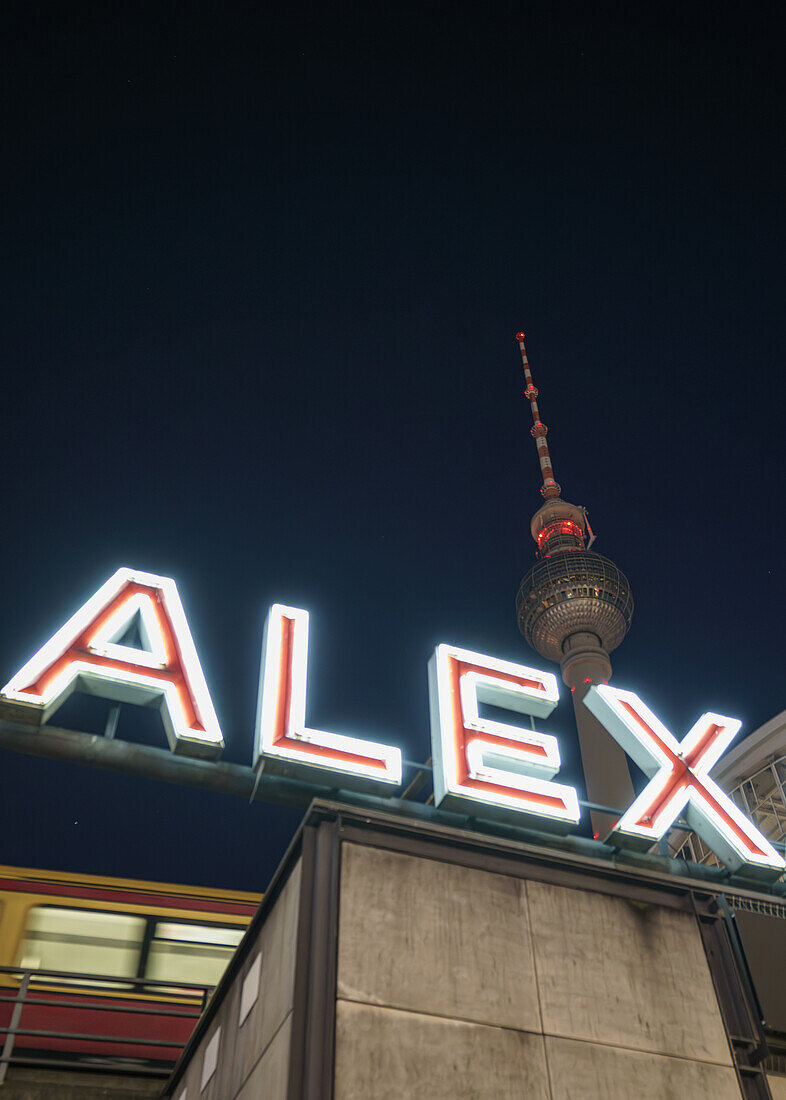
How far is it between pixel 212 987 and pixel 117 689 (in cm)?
481

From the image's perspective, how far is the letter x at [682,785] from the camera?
1341 cm

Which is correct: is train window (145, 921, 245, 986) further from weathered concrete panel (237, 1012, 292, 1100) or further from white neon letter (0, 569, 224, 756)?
weathered concrete panel (237, 1012, 292, 1100)

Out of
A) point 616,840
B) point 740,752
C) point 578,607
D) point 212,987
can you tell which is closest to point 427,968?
point 616,840

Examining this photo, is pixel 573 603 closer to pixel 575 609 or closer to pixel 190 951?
pixel 575 609

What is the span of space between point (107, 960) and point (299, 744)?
4.71 meters

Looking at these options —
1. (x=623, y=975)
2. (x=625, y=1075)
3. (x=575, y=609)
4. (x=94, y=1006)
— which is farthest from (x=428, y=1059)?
(x=575, y=609)

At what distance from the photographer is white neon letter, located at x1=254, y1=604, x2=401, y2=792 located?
12.3 m

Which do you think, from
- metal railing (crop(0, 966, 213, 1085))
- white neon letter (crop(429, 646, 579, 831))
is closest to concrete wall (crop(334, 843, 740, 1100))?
white neon letter (crop(429, 646, 579, 831))

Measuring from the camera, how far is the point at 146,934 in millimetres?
13930

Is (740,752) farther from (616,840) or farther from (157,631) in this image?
(157,631)

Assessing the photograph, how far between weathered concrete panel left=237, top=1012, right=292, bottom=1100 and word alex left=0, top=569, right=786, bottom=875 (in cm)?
374

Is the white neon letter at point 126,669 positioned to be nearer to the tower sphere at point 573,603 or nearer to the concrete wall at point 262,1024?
the concrete wall at point 262,1024

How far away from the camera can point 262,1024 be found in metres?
9.67

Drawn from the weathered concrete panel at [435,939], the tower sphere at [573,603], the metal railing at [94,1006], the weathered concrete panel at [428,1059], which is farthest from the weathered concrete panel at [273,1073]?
the tower sphere at [573,603]
